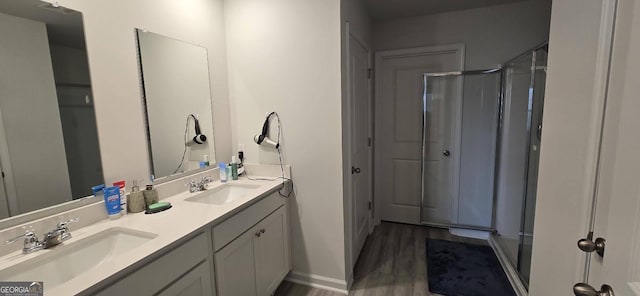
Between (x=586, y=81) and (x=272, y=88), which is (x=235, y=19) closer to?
(x=272, y=88)

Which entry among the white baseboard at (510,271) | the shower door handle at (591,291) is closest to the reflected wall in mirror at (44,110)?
the shower door handle at (591,291)

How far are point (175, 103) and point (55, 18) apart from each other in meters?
0.71

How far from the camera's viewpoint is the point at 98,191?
137 cm

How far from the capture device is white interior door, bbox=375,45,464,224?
3.02 metres

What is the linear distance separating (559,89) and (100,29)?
2.14 metres

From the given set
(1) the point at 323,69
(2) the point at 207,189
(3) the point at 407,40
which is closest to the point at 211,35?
(1) the point at 323,69

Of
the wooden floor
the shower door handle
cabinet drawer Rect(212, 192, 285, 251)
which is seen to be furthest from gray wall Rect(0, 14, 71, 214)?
the shower door handle

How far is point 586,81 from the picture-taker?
35.3 inches

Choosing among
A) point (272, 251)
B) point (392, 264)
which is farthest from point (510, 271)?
point (272, 251)

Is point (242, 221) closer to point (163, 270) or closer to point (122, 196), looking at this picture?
point (163, 270)

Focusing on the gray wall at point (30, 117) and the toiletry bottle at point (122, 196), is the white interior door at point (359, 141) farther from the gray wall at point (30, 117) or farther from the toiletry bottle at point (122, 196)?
the gray wall at point (30, 117)

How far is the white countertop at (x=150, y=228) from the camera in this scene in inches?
35.0

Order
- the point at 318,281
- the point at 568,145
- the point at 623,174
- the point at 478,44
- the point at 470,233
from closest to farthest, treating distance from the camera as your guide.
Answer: the point at 623,174 < the point at 568,145 < the point at 318,281 < the point at 478,44 < the point at 470,233

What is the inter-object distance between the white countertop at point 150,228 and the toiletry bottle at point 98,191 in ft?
0.43
